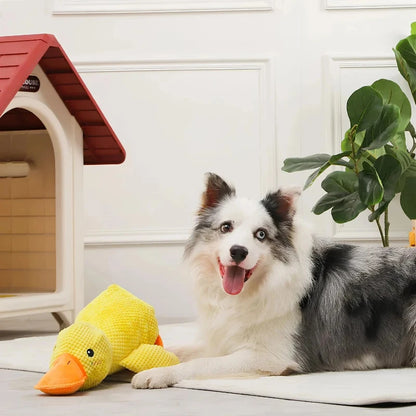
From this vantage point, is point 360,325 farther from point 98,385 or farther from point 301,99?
point 301,99

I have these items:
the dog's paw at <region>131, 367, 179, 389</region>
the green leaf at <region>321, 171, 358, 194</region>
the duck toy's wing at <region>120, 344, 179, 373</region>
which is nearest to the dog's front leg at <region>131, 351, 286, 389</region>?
the dog's paw at <region>131, 367, 179, 389</region>

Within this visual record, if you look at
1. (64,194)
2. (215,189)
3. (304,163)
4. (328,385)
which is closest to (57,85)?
(64,194)

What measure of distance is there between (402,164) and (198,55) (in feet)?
4.23

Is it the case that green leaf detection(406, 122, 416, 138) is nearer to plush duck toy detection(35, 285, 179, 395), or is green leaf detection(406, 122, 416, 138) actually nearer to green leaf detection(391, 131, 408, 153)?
green leaf detection(391, 131, 408, 153)

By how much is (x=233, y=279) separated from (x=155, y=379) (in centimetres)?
38

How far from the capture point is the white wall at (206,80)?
4.63 meters

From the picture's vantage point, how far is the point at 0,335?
12.1ft

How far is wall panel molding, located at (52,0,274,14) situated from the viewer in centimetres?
465

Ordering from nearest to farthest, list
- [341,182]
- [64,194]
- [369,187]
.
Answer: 1. [64,194]
2. [369,187]
3. [341,182]

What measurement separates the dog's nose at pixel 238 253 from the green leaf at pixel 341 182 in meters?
1.86

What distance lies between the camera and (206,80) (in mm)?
4660

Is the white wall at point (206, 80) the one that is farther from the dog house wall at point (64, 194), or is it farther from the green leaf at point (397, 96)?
the dog house wall at point (64, 194)

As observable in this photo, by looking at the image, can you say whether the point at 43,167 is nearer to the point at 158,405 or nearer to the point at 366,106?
the point at 366,106

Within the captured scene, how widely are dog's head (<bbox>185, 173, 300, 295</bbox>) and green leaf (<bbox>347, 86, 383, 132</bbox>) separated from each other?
61.3 inches
